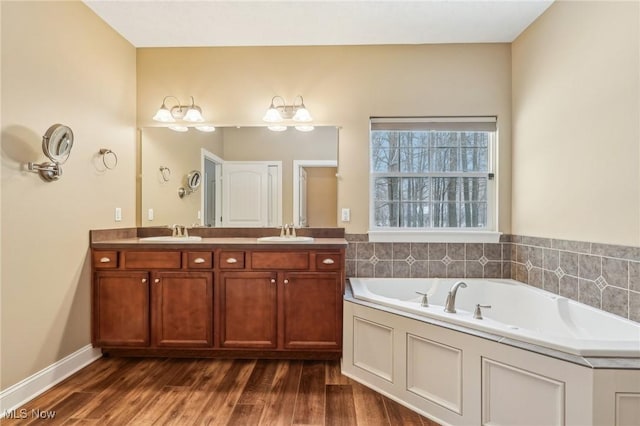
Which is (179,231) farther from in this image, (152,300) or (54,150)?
(54,150)

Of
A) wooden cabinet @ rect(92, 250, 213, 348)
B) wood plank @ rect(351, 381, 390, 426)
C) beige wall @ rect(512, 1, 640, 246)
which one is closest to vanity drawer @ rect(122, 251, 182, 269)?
wooden cabinet @ rect(92, 250, 213, 348)

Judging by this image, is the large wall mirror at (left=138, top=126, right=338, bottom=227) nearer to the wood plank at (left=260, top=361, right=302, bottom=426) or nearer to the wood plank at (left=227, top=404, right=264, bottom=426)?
the wood plank at (left=260, top=361, right=302, bottom=426)

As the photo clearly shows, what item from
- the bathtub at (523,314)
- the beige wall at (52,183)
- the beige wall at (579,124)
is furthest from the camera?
the beige wall at (52,183)

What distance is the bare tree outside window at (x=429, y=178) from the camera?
3012 millimetres

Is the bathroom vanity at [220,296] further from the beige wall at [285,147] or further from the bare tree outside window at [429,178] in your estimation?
the bare tree outside window at [429,178]

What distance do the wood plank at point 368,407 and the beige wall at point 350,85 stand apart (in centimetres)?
129

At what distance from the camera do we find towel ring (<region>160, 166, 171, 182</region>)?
3.07m

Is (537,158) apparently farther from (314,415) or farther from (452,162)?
(314,415)

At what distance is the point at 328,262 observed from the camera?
247cm

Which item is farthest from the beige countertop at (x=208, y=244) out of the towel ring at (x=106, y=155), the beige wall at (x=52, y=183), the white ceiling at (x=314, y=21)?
the white ceiling at (x=314, y=21)

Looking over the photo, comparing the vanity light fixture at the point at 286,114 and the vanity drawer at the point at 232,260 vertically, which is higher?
the vanity light fixture at the point at 286,114

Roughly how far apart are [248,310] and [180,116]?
182 cm

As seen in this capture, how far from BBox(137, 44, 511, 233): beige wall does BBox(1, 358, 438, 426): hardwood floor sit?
1.30 metres

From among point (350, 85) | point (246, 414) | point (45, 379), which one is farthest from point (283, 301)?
point (350, 85)
